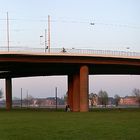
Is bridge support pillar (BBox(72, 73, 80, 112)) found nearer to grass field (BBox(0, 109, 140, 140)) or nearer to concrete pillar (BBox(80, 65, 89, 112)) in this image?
concrete pillar (BBox(80, 65, 89, 112))

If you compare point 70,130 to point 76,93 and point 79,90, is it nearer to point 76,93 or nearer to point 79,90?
point 79,90

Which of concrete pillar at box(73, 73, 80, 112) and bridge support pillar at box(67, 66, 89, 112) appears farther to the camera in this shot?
concrete pillar at box(73, 73, 80, 112)

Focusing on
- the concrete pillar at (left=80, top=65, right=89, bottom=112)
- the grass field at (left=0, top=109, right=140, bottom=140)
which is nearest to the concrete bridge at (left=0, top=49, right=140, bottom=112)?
the concrete pillar at (left=80, top=65, right=89, bottom=112)

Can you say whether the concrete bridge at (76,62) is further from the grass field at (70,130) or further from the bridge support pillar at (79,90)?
the grass field at (70,130)

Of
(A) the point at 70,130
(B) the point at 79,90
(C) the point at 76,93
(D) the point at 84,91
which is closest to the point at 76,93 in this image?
(C) the point at 76,93

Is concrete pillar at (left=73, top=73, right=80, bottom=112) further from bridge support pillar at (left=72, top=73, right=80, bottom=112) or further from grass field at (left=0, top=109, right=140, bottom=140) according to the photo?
grass field at (left=0, top=109, right=140, bottom=140)

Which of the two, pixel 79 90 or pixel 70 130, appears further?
pixel 79 90

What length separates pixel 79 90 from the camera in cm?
8575

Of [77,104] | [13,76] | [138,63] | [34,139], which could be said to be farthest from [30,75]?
[34,139]

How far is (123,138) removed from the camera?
808 inches

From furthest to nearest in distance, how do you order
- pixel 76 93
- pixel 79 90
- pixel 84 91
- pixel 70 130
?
pixel 76 93 < pixel 79 90 < pixel 84 91 < pixel 70 130

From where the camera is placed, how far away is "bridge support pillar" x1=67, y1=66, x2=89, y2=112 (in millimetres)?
81688

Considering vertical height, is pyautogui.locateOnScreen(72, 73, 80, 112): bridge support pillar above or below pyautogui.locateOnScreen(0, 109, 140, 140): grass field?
above

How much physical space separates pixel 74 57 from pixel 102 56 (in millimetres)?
5241
